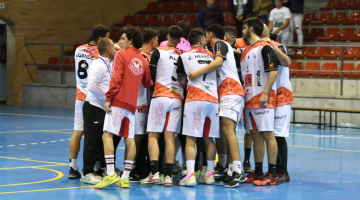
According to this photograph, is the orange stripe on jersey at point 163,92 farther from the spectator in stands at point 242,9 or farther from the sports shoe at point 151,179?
the spectator in stands at point 242,9

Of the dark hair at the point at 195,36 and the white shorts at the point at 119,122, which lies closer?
the white shorts at the point at 119,122

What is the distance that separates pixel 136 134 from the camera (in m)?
7.57

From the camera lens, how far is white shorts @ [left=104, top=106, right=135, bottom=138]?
695 centimetres

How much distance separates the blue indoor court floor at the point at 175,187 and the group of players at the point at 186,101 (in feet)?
0.95

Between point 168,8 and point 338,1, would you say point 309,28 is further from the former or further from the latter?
point 168,8

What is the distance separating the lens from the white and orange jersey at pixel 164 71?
7371 mm

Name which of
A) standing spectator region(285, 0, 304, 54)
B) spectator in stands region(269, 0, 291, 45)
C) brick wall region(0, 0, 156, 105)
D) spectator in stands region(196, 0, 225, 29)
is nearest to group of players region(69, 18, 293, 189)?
spectator in stands region(196, 0, 225, 29)

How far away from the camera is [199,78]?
7246 millimetres

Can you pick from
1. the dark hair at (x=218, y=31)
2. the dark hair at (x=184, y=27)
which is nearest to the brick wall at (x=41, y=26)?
the dark hair at (x=184, y=27)

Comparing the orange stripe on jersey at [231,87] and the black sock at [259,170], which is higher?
the orange stripe on jersey at [231,87]

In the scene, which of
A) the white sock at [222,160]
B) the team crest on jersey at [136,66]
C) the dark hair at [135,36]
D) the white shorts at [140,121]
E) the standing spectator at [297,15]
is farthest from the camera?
the standing spectator at [297,15]

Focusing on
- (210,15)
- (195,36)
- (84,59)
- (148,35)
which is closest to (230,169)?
(195,36)

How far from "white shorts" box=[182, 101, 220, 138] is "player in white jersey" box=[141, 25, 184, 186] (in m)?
0.21

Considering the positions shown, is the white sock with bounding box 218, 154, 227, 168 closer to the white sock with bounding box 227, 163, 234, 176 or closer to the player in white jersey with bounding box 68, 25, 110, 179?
the white sock with bounding box 227, 163, 234, 176
